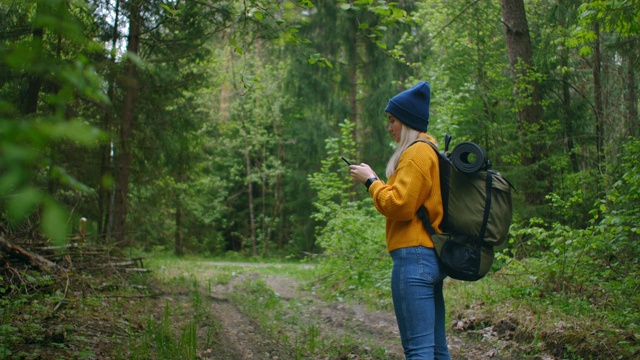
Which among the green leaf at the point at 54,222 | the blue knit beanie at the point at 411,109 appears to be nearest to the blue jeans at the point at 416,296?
the blue knit beanie at the point at 411,109

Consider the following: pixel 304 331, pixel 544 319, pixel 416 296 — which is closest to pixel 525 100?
pixel 544 319

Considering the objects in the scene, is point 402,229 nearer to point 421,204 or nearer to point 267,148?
point 421,204

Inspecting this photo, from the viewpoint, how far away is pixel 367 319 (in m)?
7.75

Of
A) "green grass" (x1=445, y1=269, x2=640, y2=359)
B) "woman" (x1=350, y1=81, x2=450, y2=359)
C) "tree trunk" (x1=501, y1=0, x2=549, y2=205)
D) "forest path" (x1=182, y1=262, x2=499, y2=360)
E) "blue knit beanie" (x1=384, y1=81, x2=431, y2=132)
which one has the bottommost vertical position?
"forest path" (x1=182, y1=262, x2=499, y2=360)

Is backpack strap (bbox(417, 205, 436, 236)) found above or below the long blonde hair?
below

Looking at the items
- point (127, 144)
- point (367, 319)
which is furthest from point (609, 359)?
point (127, 144)

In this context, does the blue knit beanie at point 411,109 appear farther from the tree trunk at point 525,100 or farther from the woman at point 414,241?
the tree trunk at point 525,100

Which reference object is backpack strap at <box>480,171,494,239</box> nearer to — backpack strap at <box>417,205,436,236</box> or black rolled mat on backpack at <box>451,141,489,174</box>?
black rolled mat on backpack at <box>451,141,489,174</box>

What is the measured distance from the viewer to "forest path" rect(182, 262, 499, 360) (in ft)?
18.6

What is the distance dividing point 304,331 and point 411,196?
13.4 feet

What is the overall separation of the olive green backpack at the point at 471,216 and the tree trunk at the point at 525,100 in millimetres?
7708

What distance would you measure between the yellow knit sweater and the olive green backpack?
58 mm

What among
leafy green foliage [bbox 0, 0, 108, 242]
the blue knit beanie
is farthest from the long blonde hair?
leafy green foliage [bbox 0, 0, 108, 242]

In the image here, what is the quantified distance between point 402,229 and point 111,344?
131 inches
